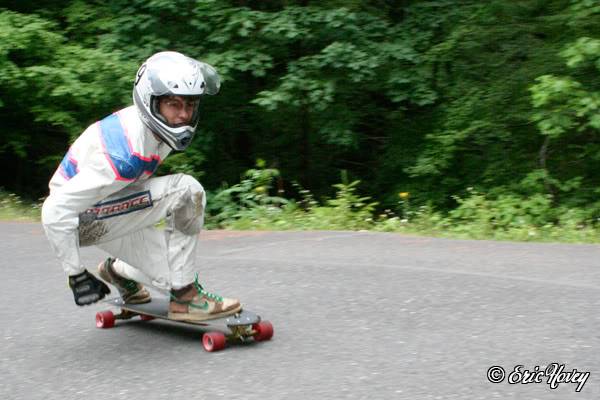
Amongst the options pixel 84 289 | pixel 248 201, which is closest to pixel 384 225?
pixel 248 201

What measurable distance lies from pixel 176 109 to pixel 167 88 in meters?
0.14

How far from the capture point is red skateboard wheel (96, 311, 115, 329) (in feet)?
19.3

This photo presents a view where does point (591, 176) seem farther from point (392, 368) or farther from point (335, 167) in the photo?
point (392, 368)

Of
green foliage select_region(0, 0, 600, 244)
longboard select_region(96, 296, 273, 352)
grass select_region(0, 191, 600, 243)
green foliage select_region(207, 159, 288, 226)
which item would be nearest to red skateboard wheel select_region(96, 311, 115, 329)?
longboard select_region(96, 296, 273, 352)

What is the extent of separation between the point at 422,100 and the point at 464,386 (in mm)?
10276

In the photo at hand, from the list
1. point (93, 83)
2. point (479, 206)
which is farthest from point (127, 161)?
point (93, 83)

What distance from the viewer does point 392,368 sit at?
4680mm

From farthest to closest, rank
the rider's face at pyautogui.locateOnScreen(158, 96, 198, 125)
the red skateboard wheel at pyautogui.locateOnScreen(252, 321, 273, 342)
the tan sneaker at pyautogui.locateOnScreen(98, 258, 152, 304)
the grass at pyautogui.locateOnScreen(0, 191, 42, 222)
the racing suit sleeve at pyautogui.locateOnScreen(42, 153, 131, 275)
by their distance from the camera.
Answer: the grass at pyautogui.locateOnScreen(0, 191, 42, 222) → the tan sneaker at pyautogui.locateOnScreen(98, 258, 152, 304) → the red skateboard wheel at pyautogui.locateOnScreen(252, 321, 273, 342) → the rider's face at pyautogui.locateOnScreen(158, 96, 198, 125) → the racing suit sleeve at pyautogui.locateOnScreen(42, 153, 131, 275)

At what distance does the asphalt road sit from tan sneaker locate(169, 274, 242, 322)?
18cm

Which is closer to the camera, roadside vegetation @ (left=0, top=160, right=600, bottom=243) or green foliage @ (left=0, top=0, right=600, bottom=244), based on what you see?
roadside vegetation @ (left=0, top=160, right=600, bottom=243)

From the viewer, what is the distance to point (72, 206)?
4871 mm

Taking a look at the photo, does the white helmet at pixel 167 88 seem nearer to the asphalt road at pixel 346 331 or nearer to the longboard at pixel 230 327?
the longboard at pixel 230 327

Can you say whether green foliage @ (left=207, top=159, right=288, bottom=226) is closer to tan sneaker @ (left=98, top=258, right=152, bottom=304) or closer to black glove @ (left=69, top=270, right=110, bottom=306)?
tan sneaker @ (left=98, top=258, right=152, bottom=304)

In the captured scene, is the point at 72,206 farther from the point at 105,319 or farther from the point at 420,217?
the point at 420,217
